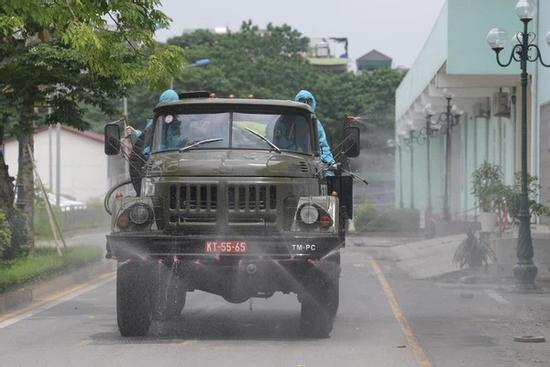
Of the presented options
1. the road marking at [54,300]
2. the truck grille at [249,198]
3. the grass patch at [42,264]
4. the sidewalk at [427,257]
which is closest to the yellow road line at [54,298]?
the road marking at [54,300]

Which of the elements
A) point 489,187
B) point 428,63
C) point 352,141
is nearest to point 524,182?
point 489,187

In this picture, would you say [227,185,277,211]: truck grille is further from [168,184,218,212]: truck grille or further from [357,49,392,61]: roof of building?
[357,49,392,61]: roof of building

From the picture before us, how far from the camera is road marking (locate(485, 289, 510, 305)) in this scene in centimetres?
1696

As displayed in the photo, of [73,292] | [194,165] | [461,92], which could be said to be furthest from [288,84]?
[194,165]

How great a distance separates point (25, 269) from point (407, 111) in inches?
1342

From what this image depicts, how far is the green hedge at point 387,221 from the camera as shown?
42.8 meters

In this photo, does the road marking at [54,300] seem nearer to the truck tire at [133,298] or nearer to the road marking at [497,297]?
the truck tire at [133,298]

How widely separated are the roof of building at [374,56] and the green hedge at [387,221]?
97561 mm

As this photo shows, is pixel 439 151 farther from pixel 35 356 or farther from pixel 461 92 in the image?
pixel 35 356

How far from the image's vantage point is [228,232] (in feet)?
38.0

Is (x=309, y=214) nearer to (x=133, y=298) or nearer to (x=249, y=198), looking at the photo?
(x=249, y=198)

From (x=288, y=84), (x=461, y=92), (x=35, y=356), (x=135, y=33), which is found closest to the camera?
(x=35, y=356)

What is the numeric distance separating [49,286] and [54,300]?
131 centimetres

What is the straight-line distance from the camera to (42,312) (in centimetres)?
1517
